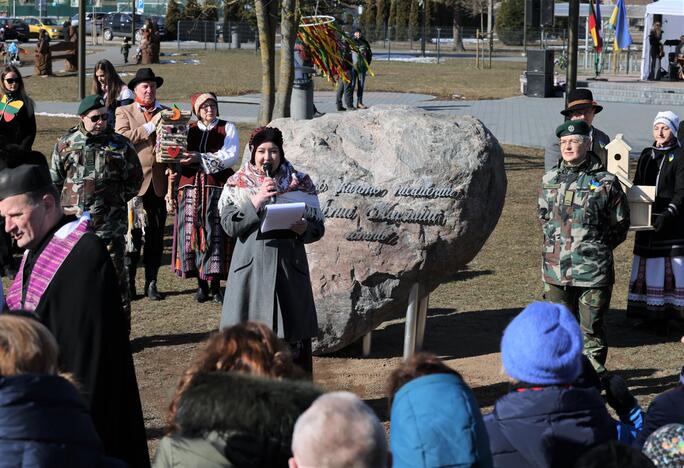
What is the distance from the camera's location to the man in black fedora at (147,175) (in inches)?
360

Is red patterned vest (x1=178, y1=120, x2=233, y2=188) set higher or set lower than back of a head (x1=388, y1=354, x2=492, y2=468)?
higher

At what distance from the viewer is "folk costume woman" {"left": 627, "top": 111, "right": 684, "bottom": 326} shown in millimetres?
8242

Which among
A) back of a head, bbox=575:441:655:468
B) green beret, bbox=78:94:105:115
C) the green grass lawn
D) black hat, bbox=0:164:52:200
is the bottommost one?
back of a head, bbox=575:441:655:468

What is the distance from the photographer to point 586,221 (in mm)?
6930

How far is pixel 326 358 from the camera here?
7.95 m

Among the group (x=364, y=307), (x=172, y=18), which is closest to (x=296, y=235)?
(x=364, y=307)

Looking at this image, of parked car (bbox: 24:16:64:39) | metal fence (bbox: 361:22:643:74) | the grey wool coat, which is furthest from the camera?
metal fence (bbox: 361:22:643:74)

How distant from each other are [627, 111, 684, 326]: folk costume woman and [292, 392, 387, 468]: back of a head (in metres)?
5.92

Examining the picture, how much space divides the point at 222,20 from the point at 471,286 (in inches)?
2045

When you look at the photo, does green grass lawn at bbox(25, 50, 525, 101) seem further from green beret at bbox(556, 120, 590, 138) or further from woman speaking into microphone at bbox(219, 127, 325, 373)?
woman speaking into microphone at bbox(219, 127, 325, 373)

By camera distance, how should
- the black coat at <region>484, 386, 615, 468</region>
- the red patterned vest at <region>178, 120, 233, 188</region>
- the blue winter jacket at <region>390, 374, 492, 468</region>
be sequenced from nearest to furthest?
the blue winter jacket at <region>390, 374, 492, 468</region>
the black coat at <region>484, 386, 615, 468</region>
the red patterned vest at <region>178, 120, 233, 188</region>

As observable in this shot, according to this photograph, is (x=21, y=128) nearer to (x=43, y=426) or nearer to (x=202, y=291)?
(x=202, y=291)

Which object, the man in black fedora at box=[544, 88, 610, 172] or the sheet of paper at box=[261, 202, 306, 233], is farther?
the man in black fedora at box=[544, 88, 610, 172]

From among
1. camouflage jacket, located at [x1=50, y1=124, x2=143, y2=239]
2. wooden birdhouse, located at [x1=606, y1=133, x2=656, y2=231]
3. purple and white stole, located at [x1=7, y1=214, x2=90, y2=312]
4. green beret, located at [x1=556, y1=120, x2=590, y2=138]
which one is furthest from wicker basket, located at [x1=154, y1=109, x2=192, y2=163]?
purple and white stole, located at [x1=7, y1=214, x2=90, y2=312]
